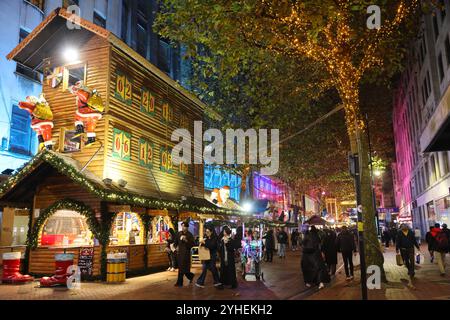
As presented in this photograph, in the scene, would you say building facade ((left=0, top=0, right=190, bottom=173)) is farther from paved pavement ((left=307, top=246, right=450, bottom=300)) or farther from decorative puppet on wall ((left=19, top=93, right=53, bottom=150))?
paved pavement ((left=307, top=246, right=450, bottom=300))

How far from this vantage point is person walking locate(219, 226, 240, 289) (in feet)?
39.4

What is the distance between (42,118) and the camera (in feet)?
50.5

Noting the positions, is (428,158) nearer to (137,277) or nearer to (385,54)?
(385,54)

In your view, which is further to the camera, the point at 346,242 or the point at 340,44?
the point at 346,242

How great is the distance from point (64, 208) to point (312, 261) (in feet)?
30.1

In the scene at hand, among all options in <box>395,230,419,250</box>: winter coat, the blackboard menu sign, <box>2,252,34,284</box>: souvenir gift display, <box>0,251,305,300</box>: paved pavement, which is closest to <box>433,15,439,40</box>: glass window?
<box>395,230,419,250</box>: winter coat

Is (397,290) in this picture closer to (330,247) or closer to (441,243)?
(330,247)

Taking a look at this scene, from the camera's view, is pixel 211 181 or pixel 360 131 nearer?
pixel 360 131

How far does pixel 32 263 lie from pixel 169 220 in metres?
6.08

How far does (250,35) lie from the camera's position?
13016mm

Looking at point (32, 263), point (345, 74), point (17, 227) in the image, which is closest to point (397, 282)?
point (345, 74)

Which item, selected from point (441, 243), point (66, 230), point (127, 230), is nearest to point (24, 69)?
point (66, 230)

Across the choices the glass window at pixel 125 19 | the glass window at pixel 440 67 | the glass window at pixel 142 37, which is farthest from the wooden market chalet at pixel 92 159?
the glass window at pixel 440 67

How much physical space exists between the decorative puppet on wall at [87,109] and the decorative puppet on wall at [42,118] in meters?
1.53
